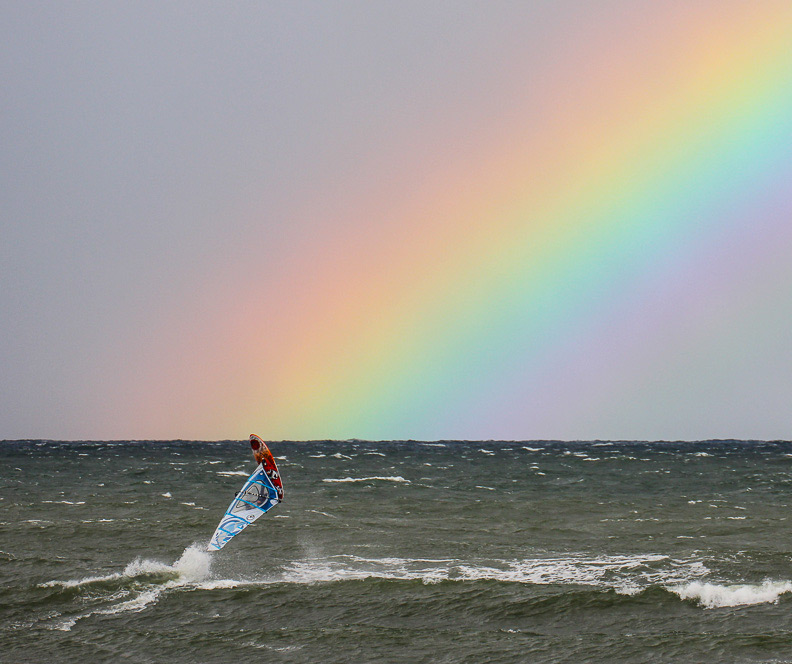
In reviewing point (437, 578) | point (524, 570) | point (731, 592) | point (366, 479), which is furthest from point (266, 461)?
point (366, 479)

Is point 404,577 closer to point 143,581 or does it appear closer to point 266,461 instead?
point 266,461

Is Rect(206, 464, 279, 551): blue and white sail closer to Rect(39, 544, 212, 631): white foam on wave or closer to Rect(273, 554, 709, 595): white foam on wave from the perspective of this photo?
Rect(39, 544, 212, 631): white foam on wave

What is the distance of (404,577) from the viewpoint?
24875 millimetres

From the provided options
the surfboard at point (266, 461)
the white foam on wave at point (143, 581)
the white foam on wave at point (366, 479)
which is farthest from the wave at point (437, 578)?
the white foam on wave at point (366, 479)

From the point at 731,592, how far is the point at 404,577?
9.04 metres

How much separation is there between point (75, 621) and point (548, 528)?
18.7 metres

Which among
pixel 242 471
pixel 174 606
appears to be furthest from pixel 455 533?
pixel 242 471

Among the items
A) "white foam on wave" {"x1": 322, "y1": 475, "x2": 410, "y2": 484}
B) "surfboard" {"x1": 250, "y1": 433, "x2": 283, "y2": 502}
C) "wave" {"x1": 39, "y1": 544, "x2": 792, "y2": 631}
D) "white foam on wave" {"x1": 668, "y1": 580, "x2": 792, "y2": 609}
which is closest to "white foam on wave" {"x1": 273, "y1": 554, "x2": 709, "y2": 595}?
"wave" {"x1": 39, "y1": 544, "x2": 792, "y2": 631}

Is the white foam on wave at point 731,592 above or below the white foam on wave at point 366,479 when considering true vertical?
below

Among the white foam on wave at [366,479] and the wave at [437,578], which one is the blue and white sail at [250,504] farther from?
the white foam on wave at [366,479]

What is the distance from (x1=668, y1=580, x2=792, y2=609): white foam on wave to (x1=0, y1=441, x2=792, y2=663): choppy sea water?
0.25 feet

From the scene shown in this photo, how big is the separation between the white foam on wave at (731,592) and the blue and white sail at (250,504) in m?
13.6

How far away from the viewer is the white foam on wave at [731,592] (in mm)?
21513

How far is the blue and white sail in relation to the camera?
2888 cm
